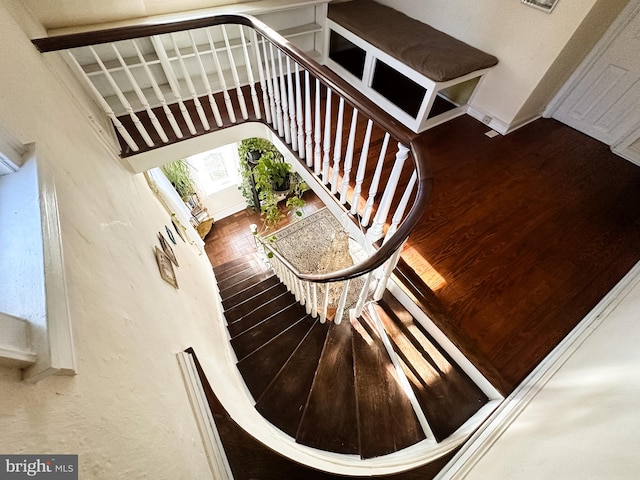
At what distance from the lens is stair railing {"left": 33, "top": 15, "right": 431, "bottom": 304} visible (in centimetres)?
128

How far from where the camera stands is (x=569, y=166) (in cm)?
234

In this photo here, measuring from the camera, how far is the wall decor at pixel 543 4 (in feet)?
6.52

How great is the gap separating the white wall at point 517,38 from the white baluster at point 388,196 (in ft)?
5.61

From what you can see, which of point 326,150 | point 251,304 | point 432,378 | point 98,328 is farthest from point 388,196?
point 251,304

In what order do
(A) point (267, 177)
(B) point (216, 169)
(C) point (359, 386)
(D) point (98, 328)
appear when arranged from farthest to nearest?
1. (B) point (216, 169)
2. (A) point (267, 177)
3. (C) point (359, 386)
4. (D) point (98, 328)

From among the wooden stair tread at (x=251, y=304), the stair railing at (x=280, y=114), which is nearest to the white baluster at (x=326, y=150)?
the stair railing at (x=280, y=114)

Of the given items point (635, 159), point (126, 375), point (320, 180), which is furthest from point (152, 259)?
point (635, 159)

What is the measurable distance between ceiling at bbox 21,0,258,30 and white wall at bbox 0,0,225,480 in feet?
1.66

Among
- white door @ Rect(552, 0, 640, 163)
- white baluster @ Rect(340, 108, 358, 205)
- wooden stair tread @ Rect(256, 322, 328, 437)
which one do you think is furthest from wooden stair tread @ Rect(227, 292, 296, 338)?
white door @ Rect(552, 0, 640, 163)

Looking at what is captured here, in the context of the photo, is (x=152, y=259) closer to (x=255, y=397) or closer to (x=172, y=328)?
(x=172, y=328)

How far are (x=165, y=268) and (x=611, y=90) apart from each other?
143 inches

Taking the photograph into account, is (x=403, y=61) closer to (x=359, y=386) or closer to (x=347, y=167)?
(x=347, y=167)

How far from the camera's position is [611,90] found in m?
2.34

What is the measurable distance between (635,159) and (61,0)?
440cm
